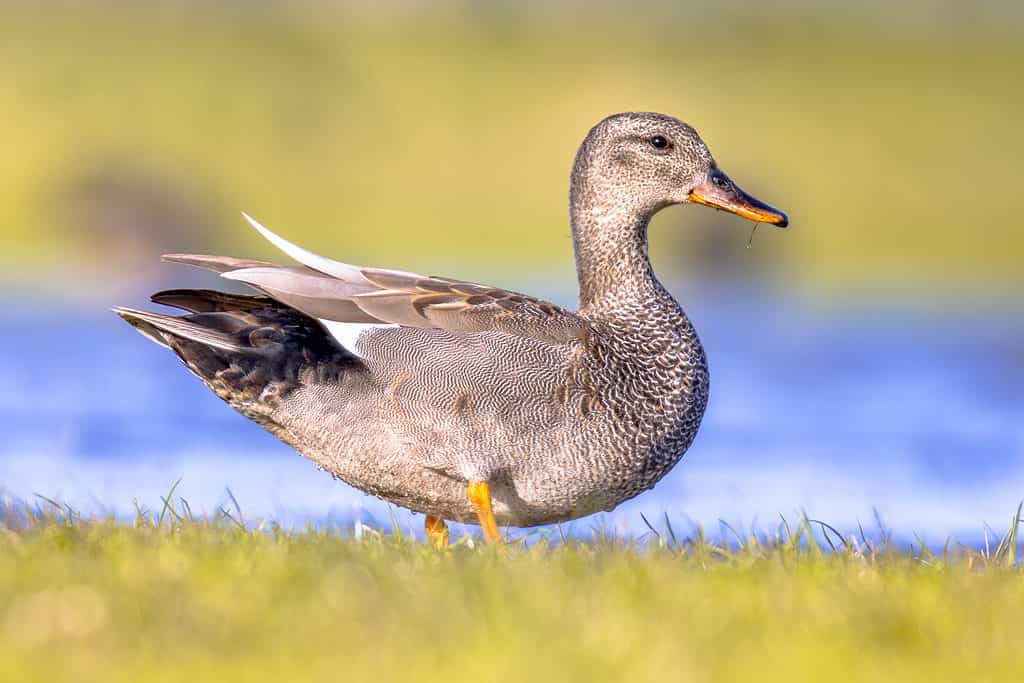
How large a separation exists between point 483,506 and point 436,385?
39 centimetres

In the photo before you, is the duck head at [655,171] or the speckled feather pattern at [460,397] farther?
the duck head at [655,171]

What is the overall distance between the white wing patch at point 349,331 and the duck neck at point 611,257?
92 centimetres

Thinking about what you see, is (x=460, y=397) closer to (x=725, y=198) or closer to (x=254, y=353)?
(x=254, y=353)

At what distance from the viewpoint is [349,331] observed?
505 cm

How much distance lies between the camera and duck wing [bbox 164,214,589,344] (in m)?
5.04

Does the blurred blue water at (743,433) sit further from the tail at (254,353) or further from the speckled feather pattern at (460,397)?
the tail at (254,353)

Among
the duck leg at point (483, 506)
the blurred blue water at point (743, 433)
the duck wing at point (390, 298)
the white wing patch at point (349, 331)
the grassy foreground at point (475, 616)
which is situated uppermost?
the duck wing at point (390, 298)

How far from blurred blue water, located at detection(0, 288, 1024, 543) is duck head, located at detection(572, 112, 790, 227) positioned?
3.69ft

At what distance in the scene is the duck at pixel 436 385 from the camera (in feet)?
16.5

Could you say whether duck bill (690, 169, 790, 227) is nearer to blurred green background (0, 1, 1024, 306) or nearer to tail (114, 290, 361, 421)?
tail (114, 290, 361, 421)

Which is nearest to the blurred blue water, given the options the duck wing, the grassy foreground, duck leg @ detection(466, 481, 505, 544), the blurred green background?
duck leg @ detection(466, 481, 505, 544)

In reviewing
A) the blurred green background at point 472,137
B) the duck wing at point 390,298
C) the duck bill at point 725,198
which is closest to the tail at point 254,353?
the duck wing at point 390,298

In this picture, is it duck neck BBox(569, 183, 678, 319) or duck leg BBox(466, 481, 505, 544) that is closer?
duck leg BBox(466, 481, 505, 544)

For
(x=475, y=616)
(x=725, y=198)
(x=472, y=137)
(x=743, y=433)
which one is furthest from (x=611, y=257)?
(x=472, y=137)
